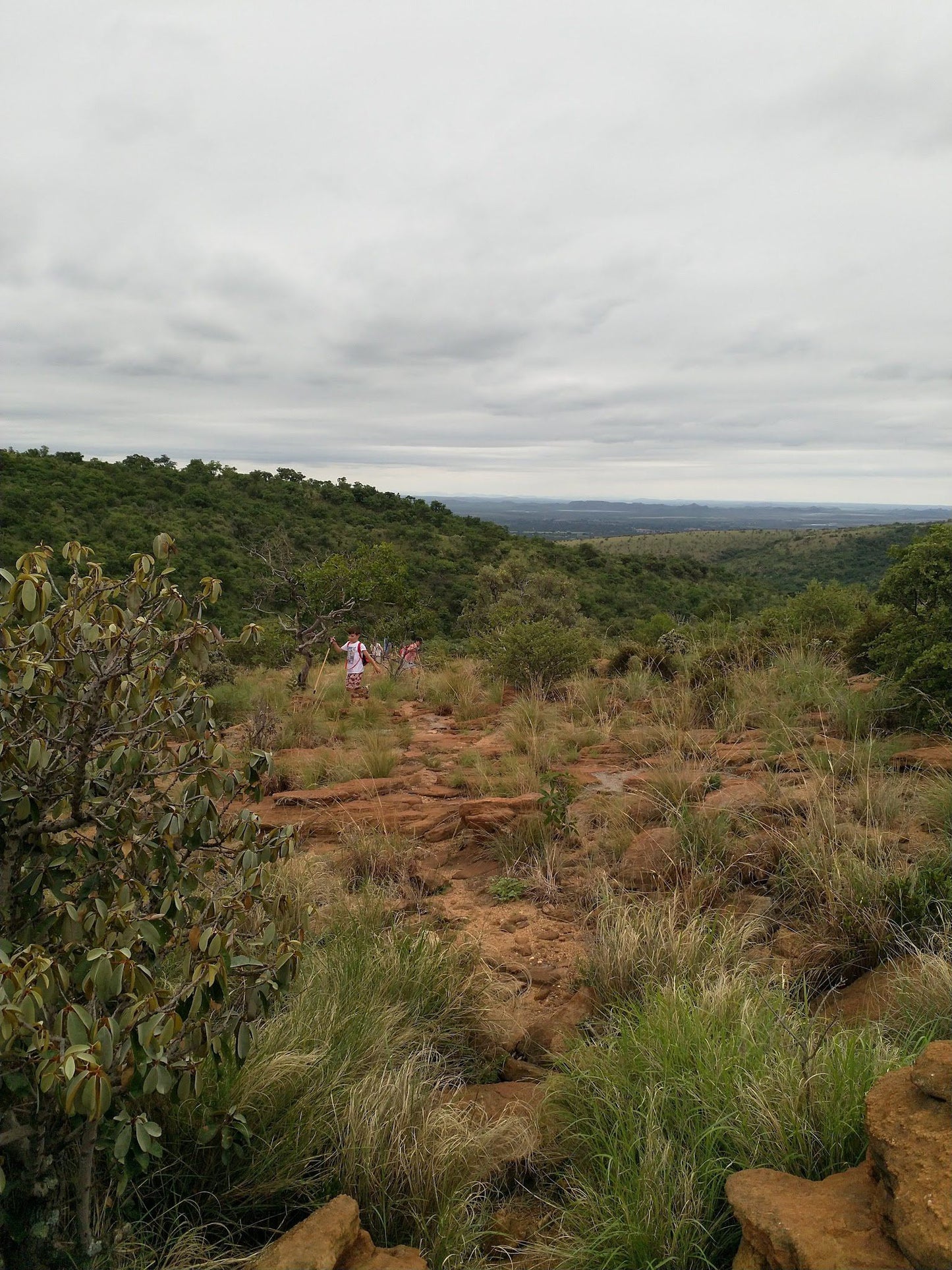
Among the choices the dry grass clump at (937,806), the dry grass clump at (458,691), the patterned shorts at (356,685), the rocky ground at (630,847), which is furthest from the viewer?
the patterned shorts at (356,685)

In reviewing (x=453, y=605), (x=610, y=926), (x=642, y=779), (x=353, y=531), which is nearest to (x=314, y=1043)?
(x=610, y=926)

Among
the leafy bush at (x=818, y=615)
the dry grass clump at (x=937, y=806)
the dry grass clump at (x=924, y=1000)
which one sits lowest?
the dry grass clump at (x=924, y=1000)

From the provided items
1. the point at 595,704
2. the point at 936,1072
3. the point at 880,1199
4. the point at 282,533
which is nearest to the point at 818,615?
the point at 595,704

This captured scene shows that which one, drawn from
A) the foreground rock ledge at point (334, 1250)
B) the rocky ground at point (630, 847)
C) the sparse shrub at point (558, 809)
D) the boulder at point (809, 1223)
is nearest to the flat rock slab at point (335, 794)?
the rocky ground at point (630, 847)

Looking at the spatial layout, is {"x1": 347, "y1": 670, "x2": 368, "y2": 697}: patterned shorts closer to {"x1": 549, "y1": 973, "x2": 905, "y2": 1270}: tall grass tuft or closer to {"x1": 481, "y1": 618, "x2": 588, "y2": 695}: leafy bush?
{"x1": 481, "y1": 618, "x2": 588, "y2": 695}: leafy bush

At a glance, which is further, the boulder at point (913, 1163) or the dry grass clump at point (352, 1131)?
the dry grass clump at point (352, 1131)

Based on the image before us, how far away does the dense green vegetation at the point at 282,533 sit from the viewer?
29703 millimetres

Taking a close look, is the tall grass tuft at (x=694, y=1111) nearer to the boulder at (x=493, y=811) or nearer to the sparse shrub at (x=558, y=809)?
the sparse shrub at (x=558, y=809)

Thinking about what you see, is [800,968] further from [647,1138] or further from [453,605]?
[453,605]

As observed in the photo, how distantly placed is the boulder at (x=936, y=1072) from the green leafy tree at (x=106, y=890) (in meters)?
1.70

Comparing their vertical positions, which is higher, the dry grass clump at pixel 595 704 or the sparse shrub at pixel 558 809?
the dry grass clump at pixel 595 704

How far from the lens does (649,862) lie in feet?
A: 15.3

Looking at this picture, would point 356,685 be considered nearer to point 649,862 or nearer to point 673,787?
point 673,787

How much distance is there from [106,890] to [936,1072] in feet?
7.59
